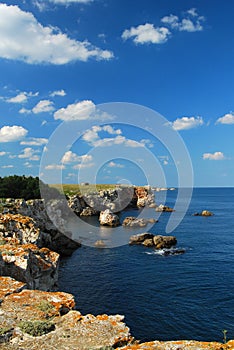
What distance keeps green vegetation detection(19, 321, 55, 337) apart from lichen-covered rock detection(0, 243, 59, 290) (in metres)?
8.64

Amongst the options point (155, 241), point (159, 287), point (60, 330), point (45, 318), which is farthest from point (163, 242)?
point (60, 330)

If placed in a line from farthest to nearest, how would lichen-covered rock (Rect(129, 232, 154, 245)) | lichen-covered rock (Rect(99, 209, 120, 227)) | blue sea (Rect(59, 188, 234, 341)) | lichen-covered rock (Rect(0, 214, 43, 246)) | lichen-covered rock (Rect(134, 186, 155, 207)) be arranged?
1. lichen-covered rock (Rect(134, 186, 155, 207))
2. lichen-covered rock (Rect(99, 209, 120, 227))
3. lichen-covered rock (Rect(129, 232, 154, 245))
4. lichen-covered rock (Rect(0, 214, 43, 246))
5. blue sea (Rect(59, 188, 234, 341))

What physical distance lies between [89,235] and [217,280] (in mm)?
44927

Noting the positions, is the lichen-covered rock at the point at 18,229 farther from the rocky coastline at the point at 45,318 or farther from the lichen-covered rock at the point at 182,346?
the lichen-covered rock at the point at 182,346

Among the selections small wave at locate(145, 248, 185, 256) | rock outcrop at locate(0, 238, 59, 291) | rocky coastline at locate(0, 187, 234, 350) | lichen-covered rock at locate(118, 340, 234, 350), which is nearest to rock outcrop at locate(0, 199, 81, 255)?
small wave at locate(145, 248, 185, 256)

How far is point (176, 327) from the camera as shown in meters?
31.0

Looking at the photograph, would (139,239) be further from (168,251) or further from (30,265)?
(30,265)

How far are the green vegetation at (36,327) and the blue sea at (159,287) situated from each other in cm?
Result: 1951

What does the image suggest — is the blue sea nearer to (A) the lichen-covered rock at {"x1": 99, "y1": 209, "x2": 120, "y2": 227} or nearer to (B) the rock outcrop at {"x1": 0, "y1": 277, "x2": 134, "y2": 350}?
(B) the rock outcrop at {"x1": 0, "y1": 277, "x2": 134, "y2": 350}

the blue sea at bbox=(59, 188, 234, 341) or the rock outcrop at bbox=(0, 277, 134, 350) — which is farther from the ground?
the rock outcrop at bbox=(0, 277, 134, 350)

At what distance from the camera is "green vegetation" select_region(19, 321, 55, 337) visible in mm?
12997

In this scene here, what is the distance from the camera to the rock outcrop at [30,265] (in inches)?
859

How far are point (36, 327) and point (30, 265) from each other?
10.7 m

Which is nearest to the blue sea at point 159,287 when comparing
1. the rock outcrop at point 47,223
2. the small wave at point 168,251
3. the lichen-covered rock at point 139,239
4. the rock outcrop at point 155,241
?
the small wave at point 168,251
